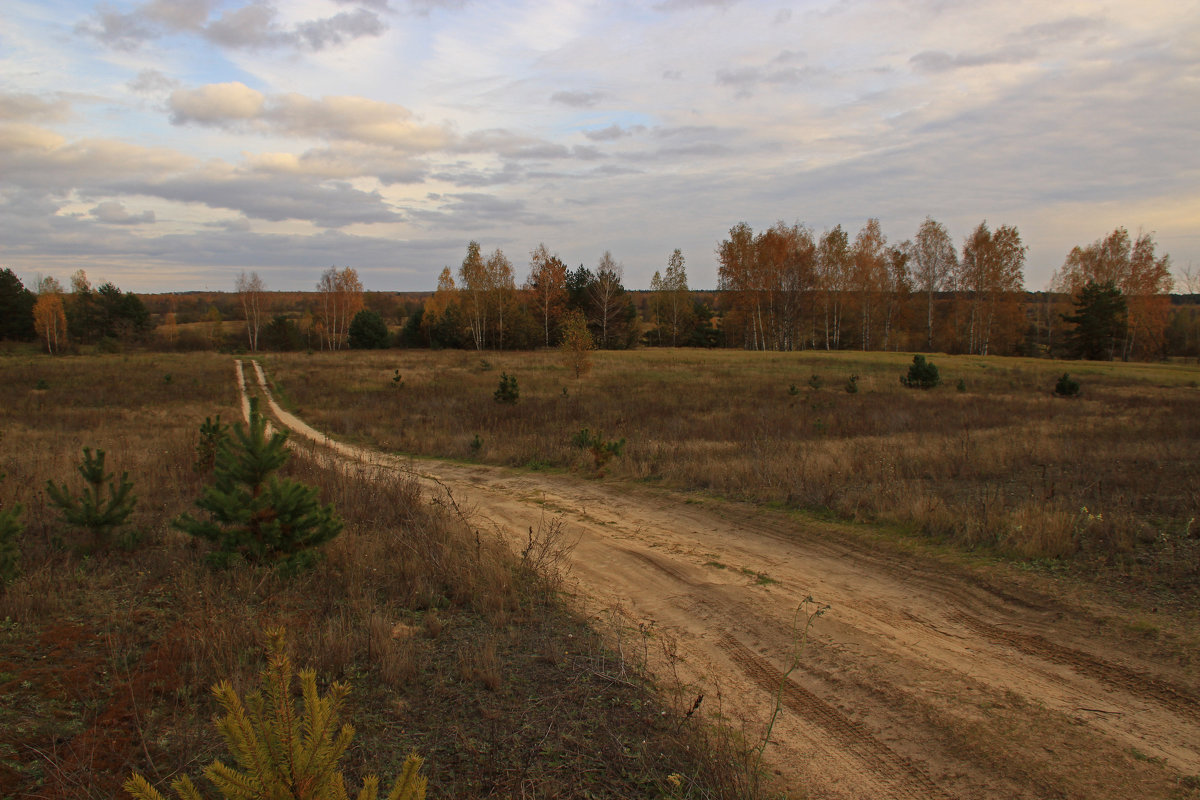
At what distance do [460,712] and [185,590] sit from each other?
3.29m

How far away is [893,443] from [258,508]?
1250 centimetres

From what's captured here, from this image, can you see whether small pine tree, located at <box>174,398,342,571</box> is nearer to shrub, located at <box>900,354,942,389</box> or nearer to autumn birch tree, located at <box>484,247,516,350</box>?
shrub, located at <box>900,354,942,389</box>

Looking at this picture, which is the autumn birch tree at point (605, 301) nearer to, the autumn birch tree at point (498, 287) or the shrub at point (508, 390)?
the autumn birch tree at point (498, 287)

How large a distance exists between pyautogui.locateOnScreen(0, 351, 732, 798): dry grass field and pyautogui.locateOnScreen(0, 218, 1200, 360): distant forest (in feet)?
148

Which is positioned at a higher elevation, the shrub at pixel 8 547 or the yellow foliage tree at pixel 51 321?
the yellow foliage tree at pixel 51 321

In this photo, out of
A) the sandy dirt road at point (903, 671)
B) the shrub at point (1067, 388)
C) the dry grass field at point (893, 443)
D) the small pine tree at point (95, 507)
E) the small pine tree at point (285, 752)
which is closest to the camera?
the small pine tree at point (285, 752)

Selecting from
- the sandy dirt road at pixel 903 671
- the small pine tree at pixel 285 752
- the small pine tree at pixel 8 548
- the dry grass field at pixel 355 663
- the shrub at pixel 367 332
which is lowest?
the sandy dirt road at pixel 903 671

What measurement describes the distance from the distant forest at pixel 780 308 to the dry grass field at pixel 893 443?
76.1 ft

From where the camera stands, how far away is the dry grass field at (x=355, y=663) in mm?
3486

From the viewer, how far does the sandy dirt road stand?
11.9ft

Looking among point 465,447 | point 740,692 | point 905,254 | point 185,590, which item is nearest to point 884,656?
point 740,692

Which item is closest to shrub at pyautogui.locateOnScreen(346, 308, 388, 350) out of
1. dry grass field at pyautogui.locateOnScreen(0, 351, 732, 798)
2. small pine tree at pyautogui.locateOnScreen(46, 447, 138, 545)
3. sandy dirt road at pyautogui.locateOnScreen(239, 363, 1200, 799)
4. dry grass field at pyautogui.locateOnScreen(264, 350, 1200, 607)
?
dry grass field at pyautogui.locateOnScreen(264, 350, 1200, 607)

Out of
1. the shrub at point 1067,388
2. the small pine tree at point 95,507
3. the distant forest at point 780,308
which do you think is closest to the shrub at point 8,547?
the small pine tree at point 95,507

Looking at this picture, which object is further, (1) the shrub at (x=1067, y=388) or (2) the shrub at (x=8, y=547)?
(1) the shrub at (x=1067, y=388)
